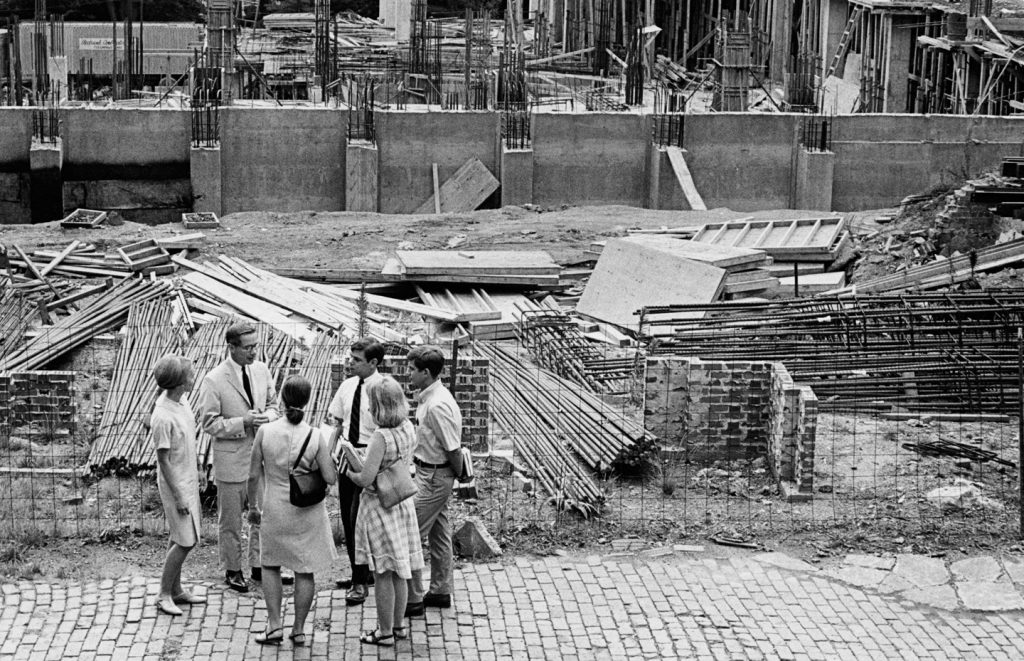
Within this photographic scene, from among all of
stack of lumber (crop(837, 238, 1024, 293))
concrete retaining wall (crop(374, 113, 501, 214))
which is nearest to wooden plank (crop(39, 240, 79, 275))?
stack of lumber (crop(837, 238, 1024, 293))

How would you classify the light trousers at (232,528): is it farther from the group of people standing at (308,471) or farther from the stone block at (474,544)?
the stone block at (474,544)

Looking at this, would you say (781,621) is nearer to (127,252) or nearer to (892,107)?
(127,252)

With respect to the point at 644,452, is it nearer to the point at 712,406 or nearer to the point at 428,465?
the point at 712,406

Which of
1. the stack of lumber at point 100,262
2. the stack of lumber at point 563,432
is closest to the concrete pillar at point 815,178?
the stack of lumber at point 100,262

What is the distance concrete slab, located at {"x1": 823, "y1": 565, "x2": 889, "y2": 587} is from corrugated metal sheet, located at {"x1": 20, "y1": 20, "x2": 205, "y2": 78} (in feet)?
116

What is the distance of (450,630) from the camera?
8914mm

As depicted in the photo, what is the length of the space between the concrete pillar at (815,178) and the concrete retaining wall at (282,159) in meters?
8.23

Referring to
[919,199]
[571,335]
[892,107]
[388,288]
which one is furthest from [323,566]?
[892,107]

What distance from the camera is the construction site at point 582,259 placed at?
37.0ft

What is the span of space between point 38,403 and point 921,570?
6189 millimetres

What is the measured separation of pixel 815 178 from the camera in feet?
96.6

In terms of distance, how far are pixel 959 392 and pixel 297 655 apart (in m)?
7.11

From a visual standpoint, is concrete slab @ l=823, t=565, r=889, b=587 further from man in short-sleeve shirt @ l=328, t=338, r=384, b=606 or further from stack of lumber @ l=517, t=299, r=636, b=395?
stack of lumber @ l=517, t=299, r=636, b=395

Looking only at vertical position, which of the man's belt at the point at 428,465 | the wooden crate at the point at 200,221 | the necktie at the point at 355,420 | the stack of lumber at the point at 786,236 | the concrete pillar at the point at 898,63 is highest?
the concrete pillar at the point at 898,63
